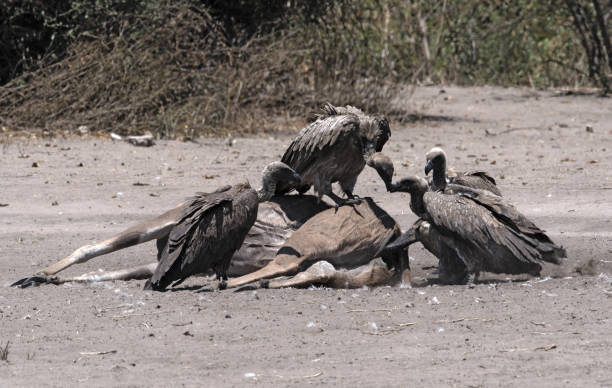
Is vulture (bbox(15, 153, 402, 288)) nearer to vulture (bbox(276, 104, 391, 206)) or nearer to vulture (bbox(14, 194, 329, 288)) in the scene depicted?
vulture (bbox(14, 194, 329, 288))

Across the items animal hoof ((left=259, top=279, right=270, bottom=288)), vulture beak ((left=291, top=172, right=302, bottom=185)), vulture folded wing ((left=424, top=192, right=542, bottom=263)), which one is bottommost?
animal hoof ((left=259, top=279, right=270, bottom=288))

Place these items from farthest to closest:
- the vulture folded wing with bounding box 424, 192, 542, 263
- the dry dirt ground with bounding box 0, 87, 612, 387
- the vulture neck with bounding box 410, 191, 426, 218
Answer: the vulture neck with bounding box 410, 191, 426, 218
the vulture folded wing with bounding box 424, 192, 542, 263
the dry dirt ground with bounding box 0, 87, 612, 387

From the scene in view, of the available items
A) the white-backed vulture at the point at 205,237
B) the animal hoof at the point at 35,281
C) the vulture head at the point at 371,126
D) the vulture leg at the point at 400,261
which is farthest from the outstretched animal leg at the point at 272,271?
the animal hoof at the point at 35,281

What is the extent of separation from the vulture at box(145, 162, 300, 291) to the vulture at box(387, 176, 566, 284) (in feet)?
3.50

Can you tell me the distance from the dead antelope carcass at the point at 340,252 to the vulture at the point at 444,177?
0.44m

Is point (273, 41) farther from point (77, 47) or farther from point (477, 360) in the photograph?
point (477, 360)

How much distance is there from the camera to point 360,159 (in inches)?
287

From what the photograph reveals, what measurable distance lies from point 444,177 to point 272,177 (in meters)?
1.19

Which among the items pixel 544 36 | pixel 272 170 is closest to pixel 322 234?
pixel 272 170

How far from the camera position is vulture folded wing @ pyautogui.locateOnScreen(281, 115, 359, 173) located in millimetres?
7082

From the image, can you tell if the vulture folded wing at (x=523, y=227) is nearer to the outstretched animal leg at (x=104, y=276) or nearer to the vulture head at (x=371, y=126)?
the vulture head at (x=371, y=126)

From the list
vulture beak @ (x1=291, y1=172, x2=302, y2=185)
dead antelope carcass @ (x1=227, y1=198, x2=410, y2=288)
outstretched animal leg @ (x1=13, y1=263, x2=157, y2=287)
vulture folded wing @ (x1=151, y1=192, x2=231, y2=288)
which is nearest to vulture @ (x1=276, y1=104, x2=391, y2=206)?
dead antelope carcass @ (x1=227, y1=198, x2=410, y2=288)

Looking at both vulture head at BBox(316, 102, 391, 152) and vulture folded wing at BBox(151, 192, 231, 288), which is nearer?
vulture folded wing at BBox(151, 192, 231, 288)

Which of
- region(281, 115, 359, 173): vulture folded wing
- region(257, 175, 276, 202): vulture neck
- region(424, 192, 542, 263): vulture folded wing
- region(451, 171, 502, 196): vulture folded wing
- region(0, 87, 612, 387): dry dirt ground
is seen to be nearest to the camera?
region(0, 87, 612, 387): dry dirt ground
